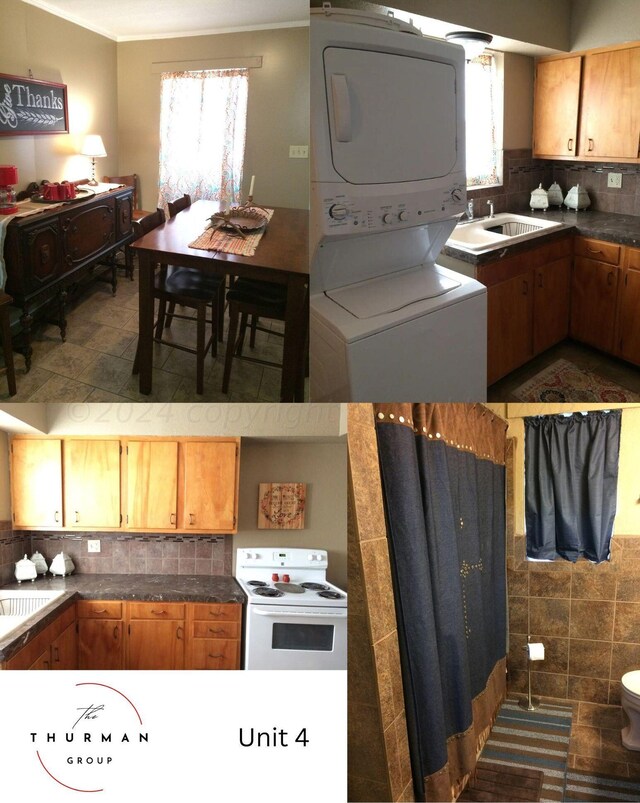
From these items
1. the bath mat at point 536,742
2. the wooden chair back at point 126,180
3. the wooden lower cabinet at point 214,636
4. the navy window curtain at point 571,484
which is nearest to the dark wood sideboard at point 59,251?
the wooden chair back at point 126,180

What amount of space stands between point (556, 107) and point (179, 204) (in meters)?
2.32

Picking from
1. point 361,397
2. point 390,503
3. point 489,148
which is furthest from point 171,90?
point 489,148

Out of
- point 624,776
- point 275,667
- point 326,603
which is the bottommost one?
point 624,776

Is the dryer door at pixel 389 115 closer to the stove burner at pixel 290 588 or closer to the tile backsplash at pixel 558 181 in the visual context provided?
the stove burner at pixel 290 588

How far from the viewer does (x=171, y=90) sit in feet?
4.42

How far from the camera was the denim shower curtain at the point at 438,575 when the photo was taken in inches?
67.7

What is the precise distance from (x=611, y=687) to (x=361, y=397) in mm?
1692

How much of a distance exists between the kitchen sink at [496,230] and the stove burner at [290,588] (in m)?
1.35

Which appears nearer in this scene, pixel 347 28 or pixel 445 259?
pixel 347 28

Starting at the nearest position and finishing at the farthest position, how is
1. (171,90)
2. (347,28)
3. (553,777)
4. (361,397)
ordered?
(171,90), (347,28), (361,397), (553,777)

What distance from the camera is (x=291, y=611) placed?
1778mm

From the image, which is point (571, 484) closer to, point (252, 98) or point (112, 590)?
point (112, 590)

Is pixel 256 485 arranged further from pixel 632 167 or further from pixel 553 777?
pixel 632 167

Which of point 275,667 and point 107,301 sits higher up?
point 107,301
